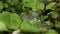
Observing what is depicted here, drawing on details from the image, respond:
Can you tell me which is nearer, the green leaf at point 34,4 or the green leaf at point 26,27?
the green leaf at point 26,27

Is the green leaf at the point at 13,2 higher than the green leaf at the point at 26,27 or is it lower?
higher

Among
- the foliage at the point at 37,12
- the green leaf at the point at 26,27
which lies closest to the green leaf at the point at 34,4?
the foliage at the point at 37,12

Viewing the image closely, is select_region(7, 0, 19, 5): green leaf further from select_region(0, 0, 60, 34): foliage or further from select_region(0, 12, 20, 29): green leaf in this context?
select_region(0, 12, 20, 29): green leaf

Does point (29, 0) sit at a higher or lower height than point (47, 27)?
higher

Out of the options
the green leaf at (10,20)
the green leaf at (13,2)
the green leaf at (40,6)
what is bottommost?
the green leaf at (10,20)

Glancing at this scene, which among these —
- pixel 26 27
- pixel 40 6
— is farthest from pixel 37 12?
pixel 26 27

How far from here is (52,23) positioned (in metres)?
0.87

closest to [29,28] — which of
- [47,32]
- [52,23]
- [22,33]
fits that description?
[22,33]

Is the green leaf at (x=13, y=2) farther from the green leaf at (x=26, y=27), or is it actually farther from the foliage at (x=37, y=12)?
the green leaf at (x=26, y=27)

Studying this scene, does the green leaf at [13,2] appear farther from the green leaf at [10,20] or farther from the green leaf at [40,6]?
the green leaf at [10,20]

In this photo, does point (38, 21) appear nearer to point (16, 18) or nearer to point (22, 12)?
point (22, 12)

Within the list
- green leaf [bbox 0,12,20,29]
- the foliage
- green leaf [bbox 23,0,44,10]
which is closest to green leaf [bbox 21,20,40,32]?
green leaf [bbox 0,12,20,29]

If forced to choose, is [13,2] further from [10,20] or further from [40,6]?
[10,20]

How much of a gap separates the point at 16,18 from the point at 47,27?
15.9 inches
